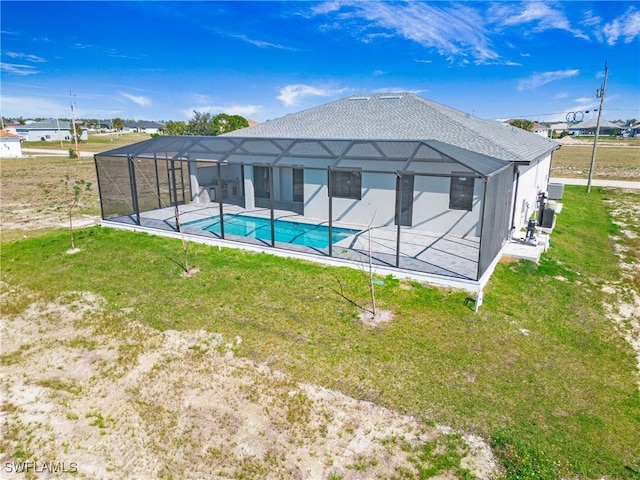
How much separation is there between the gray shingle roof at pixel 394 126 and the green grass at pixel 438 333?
392cm

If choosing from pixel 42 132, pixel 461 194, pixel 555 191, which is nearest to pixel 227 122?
pixel 555 191

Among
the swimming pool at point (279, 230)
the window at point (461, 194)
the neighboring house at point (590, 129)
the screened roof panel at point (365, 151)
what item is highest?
the neighboring house at point (590, 129)

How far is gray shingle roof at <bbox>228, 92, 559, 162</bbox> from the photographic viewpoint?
12.8 m

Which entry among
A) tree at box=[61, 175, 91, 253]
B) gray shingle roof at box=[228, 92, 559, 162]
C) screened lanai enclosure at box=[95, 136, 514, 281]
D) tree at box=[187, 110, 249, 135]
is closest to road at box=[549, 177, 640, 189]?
gray shingle roof at box=[228, 92, 559, 162]

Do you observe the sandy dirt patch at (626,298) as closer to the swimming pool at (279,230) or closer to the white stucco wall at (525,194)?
the white stucco wall at (525,194)

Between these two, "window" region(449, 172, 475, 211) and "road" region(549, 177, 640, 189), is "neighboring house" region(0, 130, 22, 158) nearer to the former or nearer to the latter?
"window" region(449, 172, 475, 211)

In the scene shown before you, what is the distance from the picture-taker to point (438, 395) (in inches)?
218

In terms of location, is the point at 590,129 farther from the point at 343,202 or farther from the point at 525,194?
the point at 343,202

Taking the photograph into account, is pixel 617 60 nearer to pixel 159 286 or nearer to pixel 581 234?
pixel 581 234

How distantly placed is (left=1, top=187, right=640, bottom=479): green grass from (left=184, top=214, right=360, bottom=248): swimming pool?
1444mm

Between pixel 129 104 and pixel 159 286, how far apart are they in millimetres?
73821

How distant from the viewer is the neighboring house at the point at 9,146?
45.4 meters

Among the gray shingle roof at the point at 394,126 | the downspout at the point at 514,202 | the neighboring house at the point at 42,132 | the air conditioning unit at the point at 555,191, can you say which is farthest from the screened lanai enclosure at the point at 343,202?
the neighboring house at the point at 42,132

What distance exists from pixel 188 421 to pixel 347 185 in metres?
10.2
